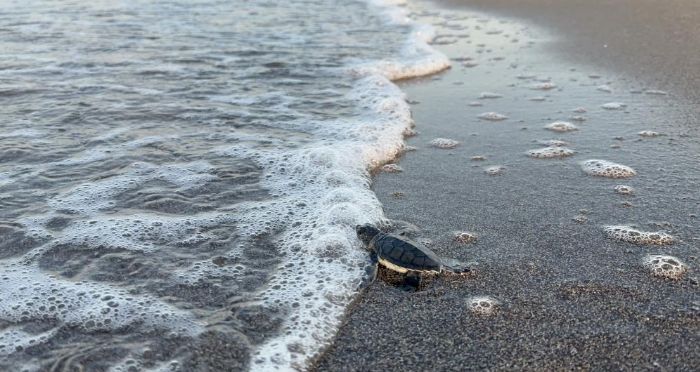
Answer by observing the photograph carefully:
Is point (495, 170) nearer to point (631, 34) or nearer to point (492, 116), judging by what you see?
point (492, 116)

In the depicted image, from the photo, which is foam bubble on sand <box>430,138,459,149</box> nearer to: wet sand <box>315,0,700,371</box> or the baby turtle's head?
wet sand <box>315,0,700,371</box>

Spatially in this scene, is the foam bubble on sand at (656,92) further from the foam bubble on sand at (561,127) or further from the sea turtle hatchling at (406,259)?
the sea turtle hatchling at (406,259)

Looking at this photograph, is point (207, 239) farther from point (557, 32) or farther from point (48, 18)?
point (48, 18)

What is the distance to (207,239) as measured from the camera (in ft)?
10.2

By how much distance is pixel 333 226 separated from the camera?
3.28 m

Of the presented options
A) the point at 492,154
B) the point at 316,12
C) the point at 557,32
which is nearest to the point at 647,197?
the point at 492,154

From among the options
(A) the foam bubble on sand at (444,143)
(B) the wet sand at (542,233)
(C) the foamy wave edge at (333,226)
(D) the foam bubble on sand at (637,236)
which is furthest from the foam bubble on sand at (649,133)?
(C) the foamy wave edge at (333,226)

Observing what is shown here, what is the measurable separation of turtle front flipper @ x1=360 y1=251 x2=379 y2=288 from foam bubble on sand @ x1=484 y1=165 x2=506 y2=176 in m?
1.44

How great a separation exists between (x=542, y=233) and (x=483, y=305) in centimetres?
81

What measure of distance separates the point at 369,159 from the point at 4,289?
8.37 feet

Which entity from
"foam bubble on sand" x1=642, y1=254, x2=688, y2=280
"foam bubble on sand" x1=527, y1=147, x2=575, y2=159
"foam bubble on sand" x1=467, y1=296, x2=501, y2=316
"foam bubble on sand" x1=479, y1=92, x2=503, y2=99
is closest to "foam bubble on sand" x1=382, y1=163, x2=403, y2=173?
"foam bubble on sand" x1=527, y1=147, x2=575, y2=159

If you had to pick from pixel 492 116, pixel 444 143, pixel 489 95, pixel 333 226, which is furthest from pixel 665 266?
pixel 489 95

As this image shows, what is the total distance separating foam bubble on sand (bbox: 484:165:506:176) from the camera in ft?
13.0

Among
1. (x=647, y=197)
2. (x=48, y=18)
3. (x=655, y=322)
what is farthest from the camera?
(x=48, y=18)
